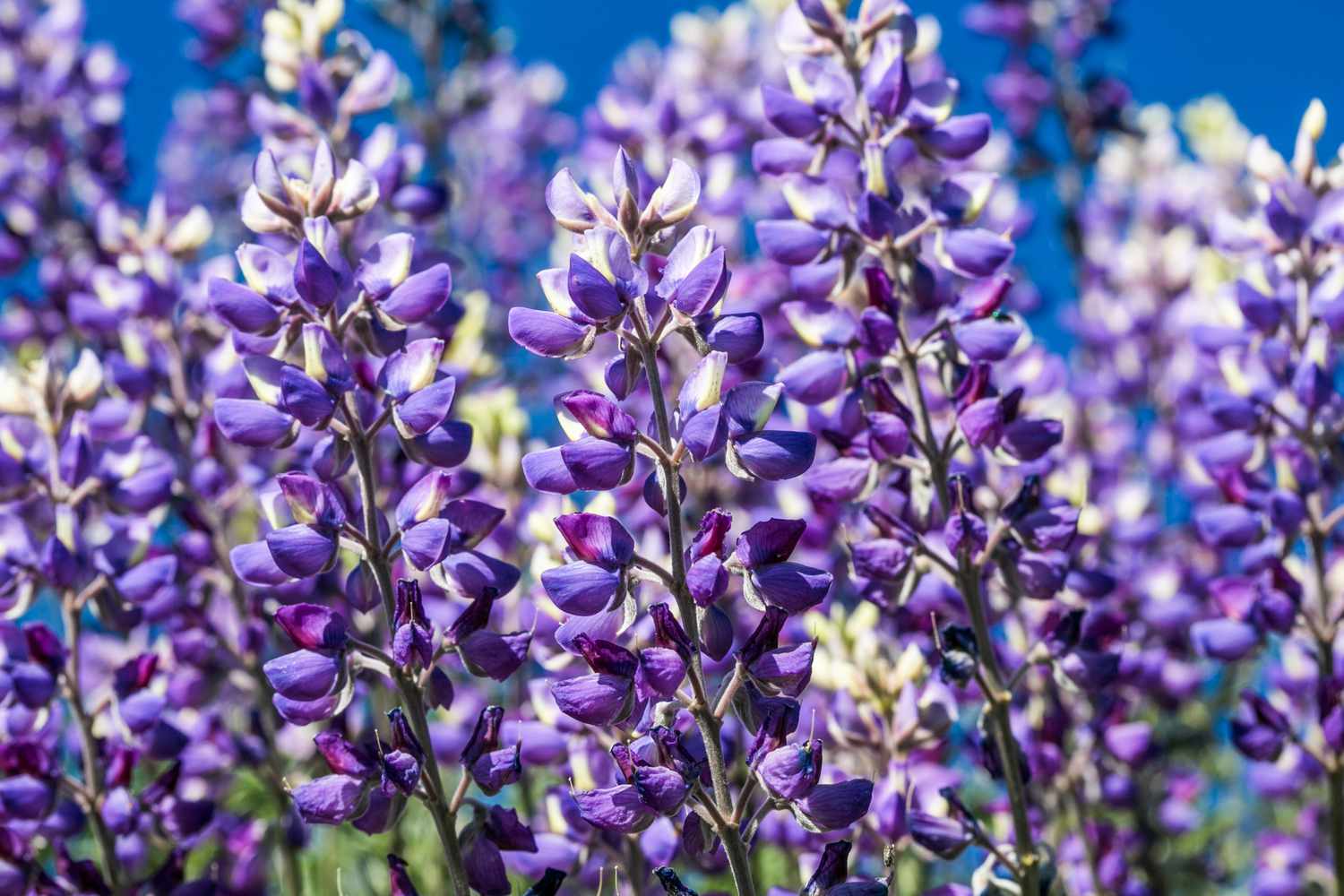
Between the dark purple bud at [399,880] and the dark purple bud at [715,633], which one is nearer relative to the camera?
the dark purple bud at [715,633]

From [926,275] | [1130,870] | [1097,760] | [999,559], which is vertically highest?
[926,275]

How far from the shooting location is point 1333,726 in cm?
250

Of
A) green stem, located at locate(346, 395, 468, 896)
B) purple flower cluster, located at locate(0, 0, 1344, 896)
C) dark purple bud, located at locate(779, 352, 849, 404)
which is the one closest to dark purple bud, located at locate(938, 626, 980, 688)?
purple flower cluster, located at locate(0, 0, 1344, 896)

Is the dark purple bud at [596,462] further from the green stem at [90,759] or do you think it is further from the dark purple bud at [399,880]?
the green stem at [90,759]

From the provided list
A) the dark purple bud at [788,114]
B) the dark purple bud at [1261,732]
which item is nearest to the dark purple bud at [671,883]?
the dark purple bud at [788,114]

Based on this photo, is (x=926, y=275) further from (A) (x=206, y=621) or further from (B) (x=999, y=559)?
(A) (x=206, y=621)

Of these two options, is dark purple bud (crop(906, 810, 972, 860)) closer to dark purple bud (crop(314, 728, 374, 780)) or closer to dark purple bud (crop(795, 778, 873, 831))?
dark purple bud (crop(795, 778, 873, 831))

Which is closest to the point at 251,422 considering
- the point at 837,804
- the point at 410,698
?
the point at 410,698

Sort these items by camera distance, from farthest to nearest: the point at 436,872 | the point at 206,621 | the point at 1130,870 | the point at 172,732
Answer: the point at 436,872, the point at 1130,870, the point at 206,621, the point at 172,732

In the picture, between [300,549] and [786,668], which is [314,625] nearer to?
[300,549]

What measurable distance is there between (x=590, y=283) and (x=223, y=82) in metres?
3.26

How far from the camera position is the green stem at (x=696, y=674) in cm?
172

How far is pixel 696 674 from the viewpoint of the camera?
1721 millimetres

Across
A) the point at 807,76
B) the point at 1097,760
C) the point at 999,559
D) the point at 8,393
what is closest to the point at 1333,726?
the point at 1097,760
